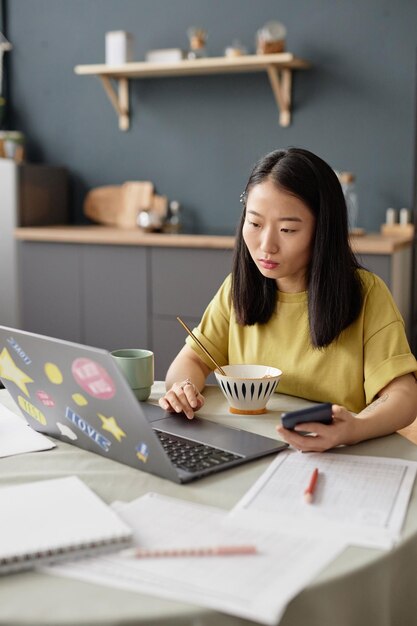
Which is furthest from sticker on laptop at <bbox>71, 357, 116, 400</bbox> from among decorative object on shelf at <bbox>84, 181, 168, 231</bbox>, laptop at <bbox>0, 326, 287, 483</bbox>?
decorative object on shelf at <bbox>84, 181, 168, 231</bbox>

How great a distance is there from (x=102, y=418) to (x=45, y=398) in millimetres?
154

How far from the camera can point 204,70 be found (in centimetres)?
381

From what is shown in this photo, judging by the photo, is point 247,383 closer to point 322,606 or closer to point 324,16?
point 322,606

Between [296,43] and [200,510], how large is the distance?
310 cm

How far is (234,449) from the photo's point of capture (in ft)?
4.09

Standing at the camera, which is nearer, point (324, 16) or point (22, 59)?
point (324, 16)

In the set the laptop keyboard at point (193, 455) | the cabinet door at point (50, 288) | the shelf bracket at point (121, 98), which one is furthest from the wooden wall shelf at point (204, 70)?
A: the laptop keyboard at point (193, 455)

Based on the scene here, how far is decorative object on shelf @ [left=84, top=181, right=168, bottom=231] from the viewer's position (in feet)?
13.4

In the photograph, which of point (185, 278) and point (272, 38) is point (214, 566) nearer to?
point (185, 278)

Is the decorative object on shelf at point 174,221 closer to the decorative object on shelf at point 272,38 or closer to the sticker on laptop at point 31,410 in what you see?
the decorative object on shelf at point 272,38

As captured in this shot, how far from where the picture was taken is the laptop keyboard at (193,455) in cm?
117

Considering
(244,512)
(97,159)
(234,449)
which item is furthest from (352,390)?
(97,159)

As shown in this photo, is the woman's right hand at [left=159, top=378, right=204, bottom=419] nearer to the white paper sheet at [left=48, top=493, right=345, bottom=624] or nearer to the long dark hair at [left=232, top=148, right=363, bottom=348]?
the long dark hair at [left=232, top=148, right=363, bottom=348]

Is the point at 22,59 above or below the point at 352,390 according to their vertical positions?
above
